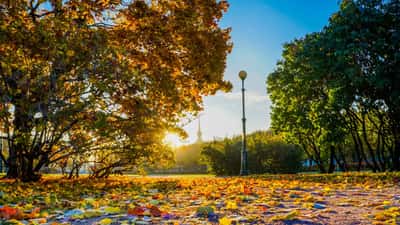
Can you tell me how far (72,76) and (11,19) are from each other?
6.13 ft

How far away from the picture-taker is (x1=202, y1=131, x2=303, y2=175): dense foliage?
94.2 ft

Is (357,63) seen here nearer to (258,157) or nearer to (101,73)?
(101,73)

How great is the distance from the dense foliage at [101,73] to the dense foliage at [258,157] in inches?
644

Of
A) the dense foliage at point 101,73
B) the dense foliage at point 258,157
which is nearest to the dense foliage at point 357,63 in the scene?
the dense foliage at point 101,73

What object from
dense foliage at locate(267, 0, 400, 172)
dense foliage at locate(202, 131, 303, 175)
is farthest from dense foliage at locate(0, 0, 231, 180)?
dense foliage at locate(202, 131, 303, 175)

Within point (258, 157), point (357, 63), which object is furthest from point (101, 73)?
point (258, 157)

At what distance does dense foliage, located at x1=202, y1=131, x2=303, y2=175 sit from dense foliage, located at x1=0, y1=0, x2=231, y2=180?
16370mm

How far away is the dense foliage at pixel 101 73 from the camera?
8180mm

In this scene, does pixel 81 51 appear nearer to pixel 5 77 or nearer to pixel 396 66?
pixel 5 77

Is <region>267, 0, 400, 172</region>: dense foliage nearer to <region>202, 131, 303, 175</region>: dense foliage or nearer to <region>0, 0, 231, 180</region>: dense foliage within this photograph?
<region>0, 0, 231, 180</region>: dense foliage

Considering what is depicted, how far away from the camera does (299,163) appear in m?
29.8

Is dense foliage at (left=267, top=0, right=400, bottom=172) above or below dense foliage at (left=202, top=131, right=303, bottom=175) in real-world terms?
above

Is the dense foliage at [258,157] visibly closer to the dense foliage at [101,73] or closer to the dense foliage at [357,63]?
the dense foliage at [357,63]

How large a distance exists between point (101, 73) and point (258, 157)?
73.3 ft
